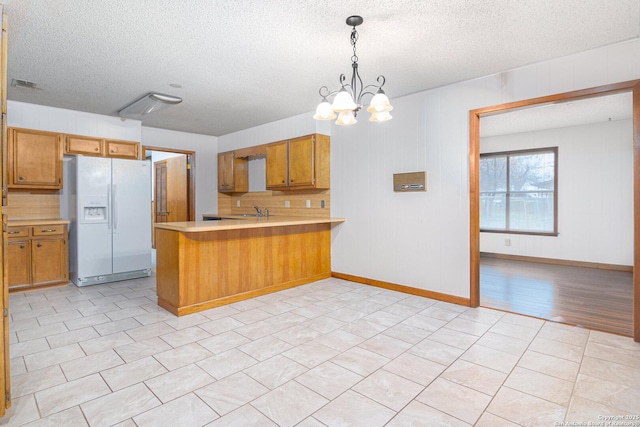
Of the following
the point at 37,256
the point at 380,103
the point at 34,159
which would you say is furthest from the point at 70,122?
the point at 380,103

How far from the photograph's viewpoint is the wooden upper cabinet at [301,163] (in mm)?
4816

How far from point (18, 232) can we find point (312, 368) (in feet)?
13.6

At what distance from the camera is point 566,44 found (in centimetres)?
281

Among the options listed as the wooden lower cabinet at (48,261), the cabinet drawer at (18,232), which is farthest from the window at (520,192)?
the cabinet drawer at (18,232)

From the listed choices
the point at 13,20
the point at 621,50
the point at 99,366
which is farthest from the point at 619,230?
the point at 13,20

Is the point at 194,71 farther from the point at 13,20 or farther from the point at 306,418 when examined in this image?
the point at 306,418

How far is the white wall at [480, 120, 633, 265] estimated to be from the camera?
5410 millimetres

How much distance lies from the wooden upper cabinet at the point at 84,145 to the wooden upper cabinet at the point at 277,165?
8.02 ft

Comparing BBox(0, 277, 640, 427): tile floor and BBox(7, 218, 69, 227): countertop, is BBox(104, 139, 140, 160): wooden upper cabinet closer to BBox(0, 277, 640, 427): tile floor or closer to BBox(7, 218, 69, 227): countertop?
BBox(7, 218, 69, 227): countertop

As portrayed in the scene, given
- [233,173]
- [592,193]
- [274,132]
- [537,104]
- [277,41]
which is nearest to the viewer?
[277,41]

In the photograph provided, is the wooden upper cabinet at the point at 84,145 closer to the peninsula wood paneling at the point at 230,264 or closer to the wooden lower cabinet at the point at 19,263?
the wooden lower cabinet at the point at 19,263

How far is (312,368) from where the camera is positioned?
2295 mm

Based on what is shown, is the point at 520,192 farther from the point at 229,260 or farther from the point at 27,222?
the point at 27,222

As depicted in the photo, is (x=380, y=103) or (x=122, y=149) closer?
(x=380, y=103)
